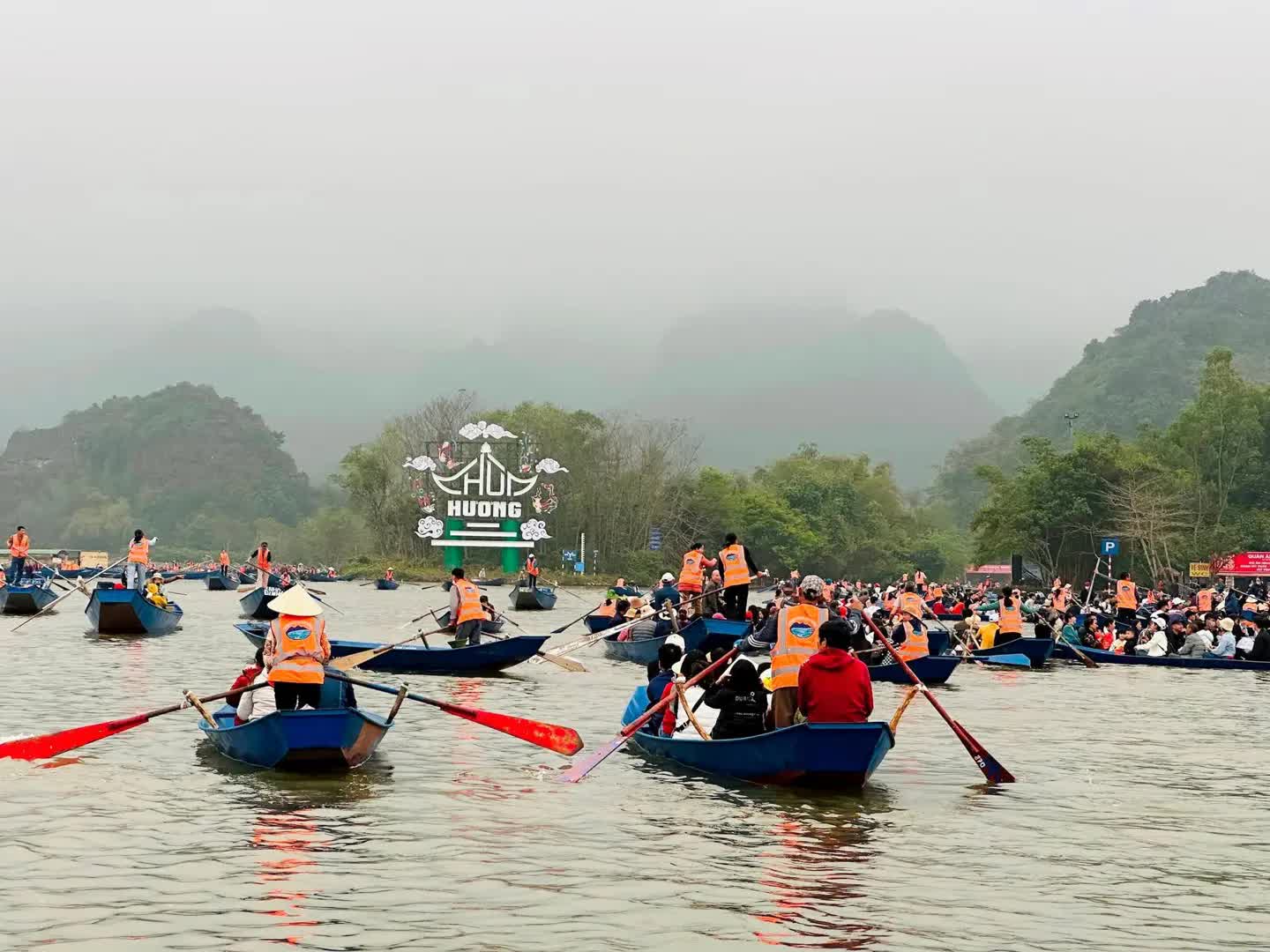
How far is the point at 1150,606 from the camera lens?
4662 centimetres

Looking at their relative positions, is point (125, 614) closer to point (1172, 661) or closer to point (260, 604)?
point (260, 604)

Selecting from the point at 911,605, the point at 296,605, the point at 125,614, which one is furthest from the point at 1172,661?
the point at 125,614

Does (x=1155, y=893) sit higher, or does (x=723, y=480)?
(x=723, y=480)

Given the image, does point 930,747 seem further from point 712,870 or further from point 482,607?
point 482,607

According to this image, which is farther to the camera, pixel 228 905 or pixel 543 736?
pixel 543 736

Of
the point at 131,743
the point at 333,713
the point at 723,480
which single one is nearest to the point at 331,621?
the point at 131,743

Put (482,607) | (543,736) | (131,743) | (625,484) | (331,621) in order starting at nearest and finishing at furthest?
(543,736) < (131,743) < (482,607) < (331,621) < (625,484)

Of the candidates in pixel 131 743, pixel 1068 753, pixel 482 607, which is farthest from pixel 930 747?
pixel 482 607

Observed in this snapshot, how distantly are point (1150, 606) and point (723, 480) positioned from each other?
7658cm

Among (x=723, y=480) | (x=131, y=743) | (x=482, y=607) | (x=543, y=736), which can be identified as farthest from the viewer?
(x=723, y=480)

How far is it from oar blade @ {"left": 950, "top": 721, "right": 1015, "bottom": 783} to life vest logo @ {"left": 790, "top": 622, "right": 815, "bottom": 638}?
178 cm

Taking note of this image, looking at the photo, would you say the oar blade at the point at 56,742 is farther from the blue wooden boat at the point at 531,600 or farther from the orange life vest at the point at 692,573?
the blue wooden boat at the point at 531,600

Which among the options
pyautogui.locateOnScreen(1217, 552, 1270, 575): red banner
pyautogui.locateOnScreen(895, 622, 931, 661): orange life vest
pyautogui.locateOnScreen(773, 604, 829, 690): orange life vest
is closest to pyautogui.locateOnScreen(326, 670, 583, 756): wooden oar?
pyautogui.locateOnScreen(773, 604, 829, 690): orange life vest

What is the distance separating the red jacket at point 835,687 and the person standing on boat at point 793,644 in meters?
0.86
